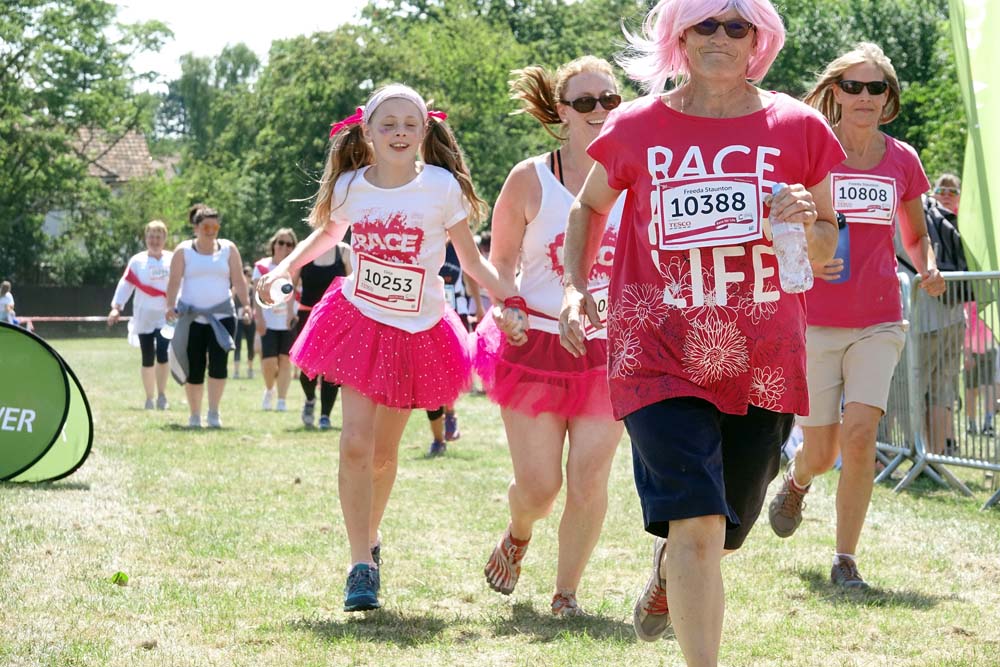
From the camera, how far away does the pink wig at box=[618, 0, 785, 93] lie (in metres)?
3.87

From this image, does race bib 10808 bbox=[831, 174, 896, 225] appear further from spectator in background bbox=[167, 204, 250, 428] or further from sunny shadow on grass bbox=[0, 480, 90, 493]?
spectator in background bbox=[167, 204, 250, 428]

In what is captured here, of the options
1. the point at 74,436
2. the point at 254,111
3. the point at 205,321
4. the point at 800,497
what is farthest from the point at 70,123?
the point at 800,497

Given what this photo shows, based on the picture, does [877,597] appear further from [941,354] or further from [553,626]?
[941,354]

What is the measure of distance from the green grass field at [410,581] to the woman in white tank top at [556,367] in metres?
0.45

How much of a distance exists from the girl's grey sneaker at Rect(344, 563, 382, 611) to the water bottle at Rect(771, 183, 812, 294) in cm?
250

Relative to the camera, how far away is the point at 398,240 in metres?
5.78

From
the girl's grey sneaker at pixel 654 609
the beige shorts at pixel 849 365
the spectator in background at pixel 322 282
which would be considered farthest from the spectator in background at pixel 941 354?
the spectator in background at pixel 322 282

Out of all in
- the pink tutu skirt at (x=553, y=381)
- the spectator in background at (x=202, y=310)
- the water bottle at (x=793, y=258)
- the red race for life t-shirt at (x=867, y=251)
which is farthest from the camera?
the spectator in background at (x=202, y=310)

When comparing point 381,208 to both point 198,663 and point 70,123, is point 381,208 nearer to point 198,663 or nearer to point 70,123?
point 198,663

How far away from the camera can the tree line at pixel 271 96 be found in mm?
46000

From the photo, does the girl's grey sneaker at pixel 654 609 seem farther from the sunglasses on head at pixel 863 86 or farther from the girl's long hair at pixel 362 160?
the sunglasses on head at pixel 863 86

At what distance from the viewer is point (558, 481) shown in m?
5.54

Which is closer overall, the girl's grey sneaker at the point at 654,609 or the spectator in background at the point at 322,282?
the girl's grey sneaker at the point at 654,609

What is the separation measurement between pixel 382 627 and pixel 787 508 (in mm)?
2277
